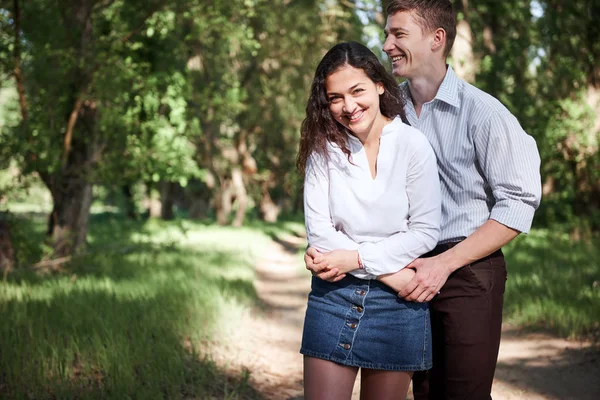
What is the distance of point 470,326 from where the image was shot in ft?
9.34

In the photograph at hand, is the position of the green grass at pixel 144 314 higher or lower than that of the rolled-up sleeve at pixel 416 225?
lower

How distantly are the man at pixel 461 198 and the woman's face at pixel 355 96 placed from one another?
30 centimetres

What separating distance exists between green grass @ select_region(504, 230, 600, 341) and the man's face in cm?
509

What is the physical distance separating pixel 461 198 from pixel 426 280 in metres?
0.40

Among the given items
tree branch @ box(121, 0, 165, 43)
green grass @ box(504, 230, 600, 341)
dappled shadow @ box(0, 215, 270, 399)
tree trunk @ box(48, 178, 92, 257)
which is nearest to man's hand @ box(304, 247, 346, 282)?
dappled shadow @ box(0, 215, 270, 399)

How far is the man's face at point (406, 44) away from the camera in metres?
2.96

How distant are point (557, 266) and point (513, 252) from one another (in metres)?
2.34

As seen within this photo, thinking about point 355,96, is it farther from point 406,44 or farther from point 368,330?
point 368,330

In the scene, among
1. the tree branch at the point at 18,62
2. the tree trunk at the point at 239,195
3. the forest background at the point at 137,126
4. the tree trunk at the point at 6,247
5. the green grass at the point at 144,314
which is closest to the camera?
the green grass at the point at 144,314

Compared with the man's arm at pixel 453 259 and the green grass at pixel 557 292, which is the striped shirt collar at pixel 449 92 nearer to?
the man's arm at pixel 453 259

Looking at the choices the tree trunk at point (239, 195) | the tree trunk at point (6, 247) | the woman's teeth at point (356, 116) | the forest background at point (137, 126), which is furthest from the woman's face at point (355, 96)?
the tree trunk at point (239, 195)

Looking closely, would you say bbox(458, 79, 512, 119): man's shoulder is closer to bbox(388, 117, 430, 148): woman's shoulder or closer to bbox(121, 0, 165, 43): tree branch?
bbox(388, 117, 430, 148): woman's shoulder

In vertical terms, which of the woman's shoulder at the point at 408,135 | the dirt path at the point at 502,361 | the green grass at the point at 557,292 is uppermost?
the woman's shoulder at the point at 408,135

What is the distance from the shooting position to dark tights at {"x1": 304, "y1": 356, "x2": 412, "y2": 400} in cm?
272
